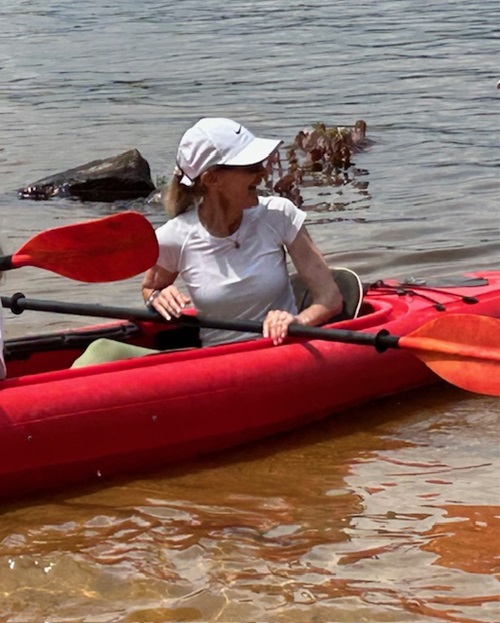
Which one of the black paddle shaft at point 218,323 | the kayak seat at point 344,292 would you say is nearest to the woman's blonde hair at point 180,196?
the black paddle shaft at point 218,323

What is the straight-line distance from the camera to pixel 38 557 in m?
3.84

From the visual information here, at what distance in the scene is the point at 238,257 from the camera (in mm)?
4695

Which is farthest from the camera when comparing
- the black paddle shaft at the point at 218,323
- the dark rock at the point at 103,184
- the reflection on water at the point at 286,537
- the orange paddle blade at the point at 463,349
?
the dark rock at the point at 103,184

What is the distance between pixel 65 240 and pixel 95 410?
66 centimetres

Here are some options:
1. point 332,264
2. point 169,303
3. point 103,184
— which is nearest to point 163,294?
point 169,303

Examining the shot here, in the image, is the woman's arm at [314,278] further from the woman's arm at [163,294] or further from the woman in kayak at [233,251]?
the woman's arm at [163,294]

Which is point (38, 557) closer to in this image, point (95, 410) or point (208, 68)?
point (95, 410)

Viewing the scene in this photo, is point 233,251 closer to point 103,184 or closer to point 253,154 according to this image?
point 253,154

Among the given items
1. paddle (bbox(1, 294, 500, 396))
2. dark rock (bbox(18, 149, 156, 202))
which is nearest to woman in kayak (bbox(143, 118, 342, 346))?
paddle (bbox(1, 294, 500, 396))

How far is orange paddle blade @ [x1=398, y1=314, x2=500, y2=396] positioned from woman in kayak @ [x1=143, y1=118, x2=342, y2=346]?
0.53 meters

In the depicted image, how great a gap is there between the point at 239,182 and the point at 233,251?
271mm

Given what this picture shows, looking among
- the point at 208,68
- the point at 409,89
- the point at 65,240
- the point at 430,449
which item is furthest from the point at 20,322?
the point at 208,68

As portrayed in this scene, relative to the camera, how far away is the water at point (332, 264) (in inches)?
141

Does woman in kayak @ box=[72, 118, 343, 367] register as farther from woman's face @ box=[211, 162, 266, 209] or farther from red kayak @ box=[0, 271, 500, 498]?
red kayak @ box=[0, 271, 500, 498]
